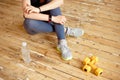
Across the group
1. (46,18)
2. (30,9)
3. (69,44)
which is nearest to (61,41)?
(69,44)

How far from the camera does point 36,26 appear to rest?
1601 millimetres

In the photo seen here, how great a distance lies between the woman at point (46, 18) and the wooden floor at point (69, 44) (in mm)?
89

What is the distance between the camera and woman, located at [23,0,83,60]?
155 cm

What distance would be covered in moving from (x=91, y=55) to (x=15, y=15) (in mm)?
984

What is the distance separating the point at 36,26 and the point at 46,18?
4.3 inches

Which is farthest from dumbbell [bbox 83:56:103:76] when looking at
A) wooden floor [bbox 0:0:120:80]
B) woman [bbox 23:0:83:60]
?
woman [bbox 23:0:83:60]

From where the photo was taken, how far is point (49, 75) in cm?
146

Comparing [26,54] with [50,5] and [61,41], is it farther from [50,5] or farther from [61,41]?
[50,5]

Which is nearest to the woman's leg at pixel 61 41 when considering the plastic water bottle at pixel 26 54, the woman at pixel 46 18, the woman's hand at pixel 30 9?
the woman at pixel 46 18

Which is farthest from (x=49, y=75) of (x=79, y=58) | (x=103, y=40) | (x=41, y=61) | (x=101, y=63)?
(x=103, y=40)

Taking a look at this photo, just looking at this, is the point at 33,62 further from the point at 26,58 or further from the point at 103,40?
the point at 103,40

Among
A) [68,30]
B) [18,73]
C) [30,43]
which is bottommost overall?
[18,73]

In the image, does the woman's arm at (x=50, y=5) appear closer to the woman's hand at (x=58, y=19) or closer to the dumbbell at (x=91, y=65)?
the woman's hand at (x=58, y=19)

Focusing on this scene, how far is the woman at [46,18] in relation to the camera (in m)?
1.55
